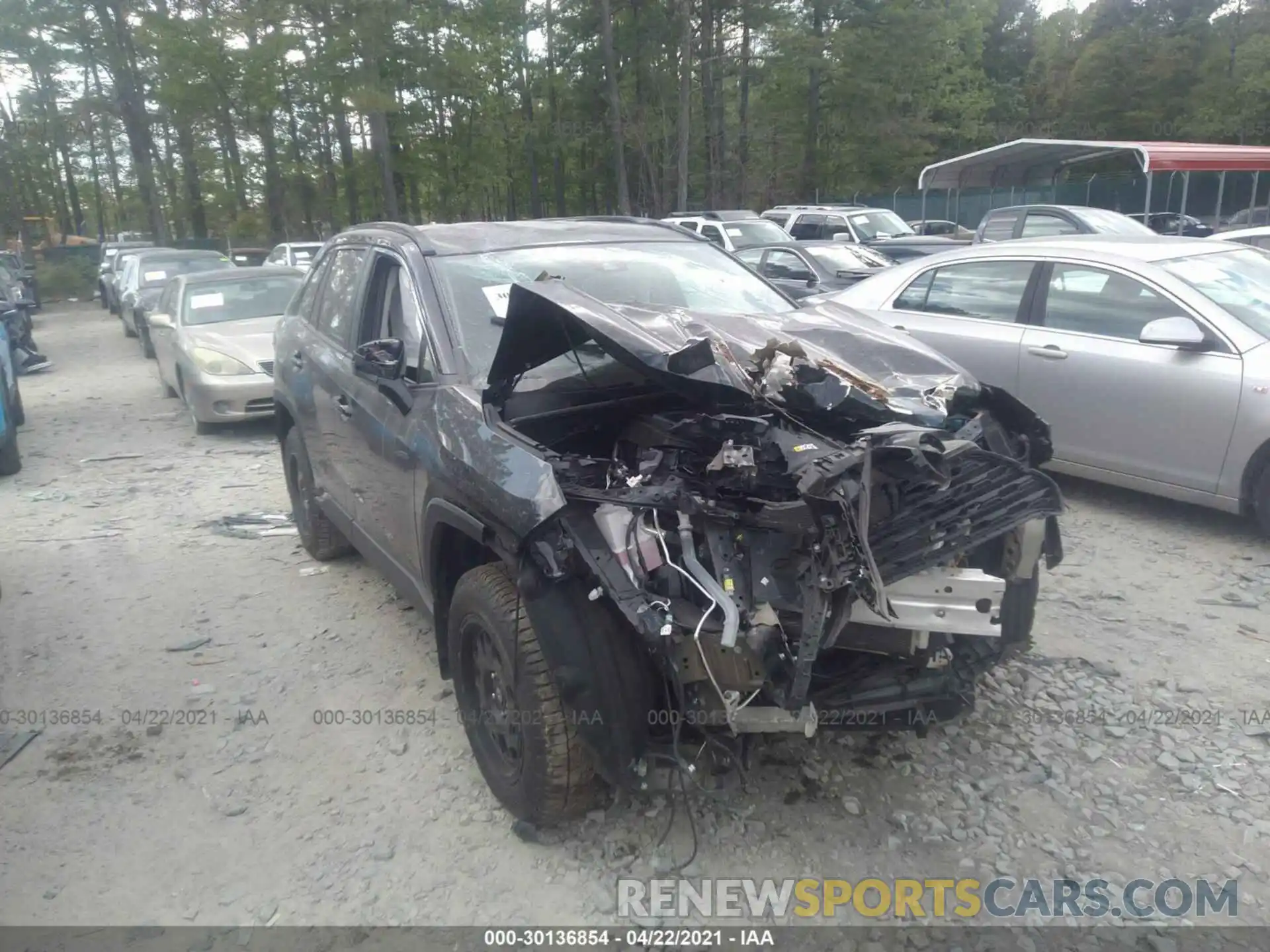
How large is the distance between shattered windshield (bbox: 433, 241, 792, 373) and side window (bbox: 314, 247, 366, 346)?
2.64 ft

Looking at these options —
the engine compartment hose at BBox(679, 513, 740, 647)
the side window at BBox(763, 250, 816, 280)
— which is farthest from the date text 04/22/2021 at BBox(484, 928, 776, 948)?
the side window at BBox(763, 250, 816, 280)

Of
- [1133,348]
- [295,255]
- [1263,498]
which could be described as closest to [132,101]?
[295,255]

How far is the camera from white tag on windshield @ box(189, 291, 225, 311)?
10438mm

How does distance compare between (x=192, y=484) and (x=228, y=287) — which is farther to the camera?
(x=228, y=287)

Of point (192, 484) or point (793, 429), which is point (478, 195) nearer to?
point (192, 484)

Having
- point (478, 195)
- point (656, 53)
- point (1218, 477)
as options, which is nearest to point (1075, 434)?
point (1218, 477)

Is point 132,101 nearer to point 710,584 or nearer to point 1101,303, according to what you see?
point 1101,303

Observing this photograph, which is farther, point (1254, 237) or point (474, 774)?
point (1254, 237)

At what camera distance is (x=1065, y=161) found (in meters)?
23.4

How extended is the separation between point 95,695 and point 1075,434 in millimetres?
5423

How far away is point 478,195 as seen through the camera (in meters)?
35.9

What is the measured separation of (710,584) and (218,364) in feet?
26.3

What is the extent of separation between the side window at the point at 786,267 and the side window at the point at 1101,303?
739cm

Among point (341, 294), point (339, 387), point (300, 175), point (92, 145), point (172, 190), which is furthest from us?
point (92, 145)
